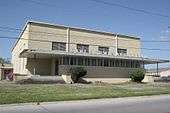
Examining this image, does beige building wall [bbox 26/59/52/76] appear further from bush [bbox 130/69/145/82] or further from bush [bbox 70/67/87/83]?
bush [bbox 130/69/145/82]

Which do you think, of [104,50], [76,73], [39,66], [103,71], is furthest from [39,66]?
[104,50]

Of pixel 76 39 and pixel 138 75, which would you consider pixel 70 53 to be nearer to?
pixel 76 39

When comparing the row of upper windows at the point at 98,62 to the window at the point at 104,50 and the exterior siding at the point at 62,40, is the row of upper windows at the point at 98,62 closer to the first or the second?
the exterior siding at the point at 62,40

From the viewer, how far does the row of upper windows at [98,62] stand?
130 ft

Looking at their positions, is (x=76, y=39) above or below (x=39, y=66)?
above

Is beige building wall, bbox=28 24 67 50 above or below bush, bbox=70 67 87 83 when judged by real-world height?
above

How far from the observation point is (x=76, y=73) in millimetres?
36875

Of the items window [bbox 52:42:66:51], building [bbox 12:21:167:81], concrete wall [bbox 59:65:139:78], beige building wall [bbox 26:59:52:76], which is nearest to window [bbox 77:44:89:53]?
building [bbox 12:21:167:81]

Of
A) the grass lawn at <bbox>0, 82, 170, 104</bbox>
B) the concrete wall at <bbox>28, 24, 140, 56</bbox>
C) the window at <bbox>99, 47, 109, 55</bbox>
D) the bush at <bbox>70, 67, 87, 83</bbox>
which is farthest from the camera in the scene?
the window at <bbox>99, 47, 109, 55</bbox>

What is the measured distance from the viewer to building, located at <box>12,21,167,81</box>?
3959cm

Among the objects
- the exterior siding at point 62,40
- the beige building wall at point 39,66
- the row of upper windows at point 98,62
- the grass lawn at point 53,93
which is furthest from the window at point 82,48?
the grass lawn at point 53,93

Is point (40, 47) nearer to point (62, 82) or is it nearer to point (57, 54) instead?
point (57, 54)

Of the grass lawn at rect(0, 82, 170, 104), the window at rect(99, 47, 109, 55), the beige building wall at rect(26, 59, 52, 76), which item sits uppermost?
the window at rect(99, 47, 109, 55)

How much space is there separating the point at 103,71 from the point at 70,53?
21.1 ft
